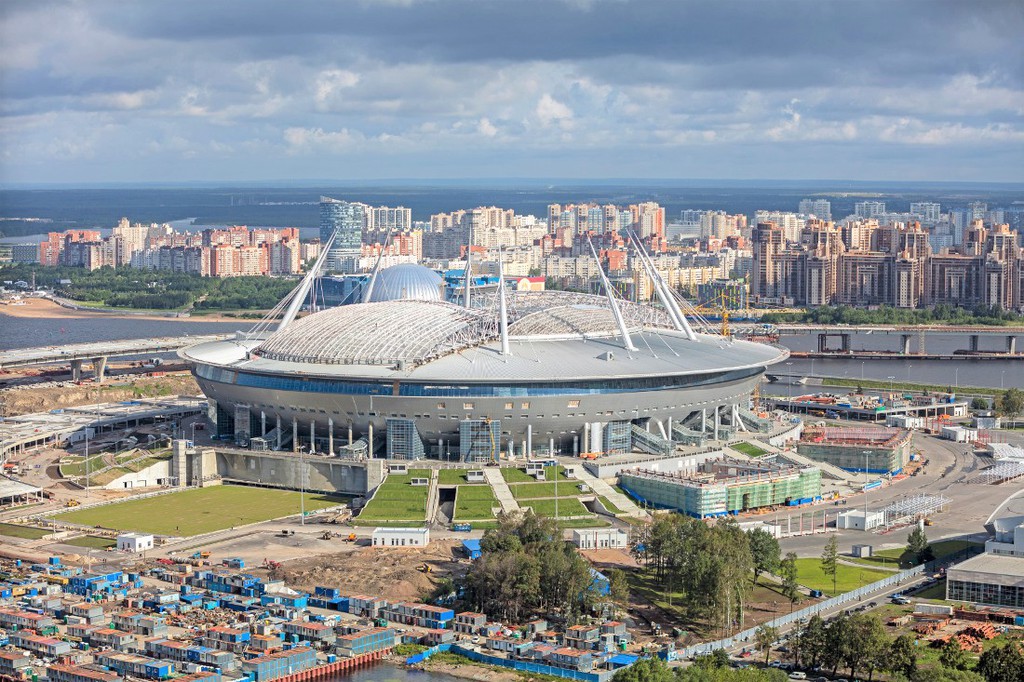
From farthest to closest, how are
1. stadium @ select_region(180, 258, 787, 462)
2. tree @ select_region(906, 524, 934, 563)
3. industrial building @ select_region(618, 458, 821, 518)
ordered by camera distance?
stadium @ select_region(180, 258, 787, 462), industrial building @ select_region(618, 458, 821, 518), tree @ select_region(906, 524, 934, 563)

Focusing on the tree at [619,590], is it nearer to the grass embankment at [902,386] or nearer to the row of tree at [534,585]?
the row of tree at [534,585]

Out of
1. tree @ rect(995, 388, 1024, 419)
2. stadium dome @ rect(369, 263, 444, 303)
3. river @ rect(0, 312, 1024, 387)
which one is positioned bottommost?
river @ rect(0, 312, 1024, 387)

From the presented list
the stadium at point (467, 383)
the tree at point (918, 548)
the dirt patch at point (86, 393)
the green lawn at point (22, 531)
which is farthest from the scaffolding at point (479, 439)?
the dirt patch at point (86, 393)

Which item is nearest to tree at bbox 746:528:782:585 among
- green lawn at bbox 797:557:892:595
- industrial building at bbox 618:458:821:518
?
green lawn at bbox 797:557:892:595

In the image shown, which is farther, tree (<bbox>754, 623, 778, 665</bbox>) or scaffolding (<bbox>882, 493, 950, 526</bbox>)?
scaffolding (<bbox>882, 493, 950, 526</bbox>)

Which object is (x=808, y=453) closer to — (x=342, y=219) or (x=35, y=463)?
(x=35, y=463)

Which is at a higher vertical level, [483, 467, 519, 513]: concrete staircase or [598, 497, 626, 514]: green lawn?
[483, 467, 519, 513]: concrete staircase

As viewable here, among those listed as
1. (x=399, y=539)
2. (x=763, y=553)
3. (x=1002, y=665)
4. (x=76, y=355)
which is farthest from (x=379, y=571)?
(x=76, y=355)

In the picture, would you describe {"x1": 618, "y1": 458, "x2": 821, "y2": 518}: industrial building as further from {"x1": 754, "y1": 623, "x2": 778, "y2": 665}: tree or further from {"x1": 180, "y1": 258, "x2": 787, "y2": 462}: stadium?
{"x1": 754, "y1": 623, "x2": 778, "y2": 665}: tree

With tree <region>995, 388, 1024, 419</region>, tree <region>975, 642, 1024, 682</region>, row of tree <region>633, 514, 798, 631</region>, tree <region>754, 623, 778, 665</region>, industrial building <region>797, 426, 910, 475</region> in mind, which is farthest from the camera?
tree <region>995, 388, 1024, 419</region>
